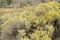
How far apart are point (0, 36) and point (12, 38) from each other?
0.64m

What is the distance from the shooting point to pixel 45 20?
879 cm

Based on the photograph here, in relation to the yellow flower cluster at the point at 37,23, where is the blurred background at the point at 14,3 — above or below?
below

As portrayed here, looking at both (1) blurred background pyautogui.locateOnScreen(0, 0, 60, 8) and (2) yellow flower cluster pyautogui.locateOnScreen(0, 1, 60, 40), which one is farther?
(1) blurred background pyautogui.locateOnScreen(0, 0, 60, 8)

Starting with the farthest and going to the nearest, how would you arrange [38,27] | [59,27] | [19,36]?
[59,27], [38,27], [19,36]

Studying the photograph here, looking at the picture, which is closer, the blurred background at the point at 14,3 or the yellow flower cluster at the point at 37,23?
the yellow flower cluster at the point at 37,23

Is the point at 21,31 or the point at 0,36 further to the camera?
the point at 0,36

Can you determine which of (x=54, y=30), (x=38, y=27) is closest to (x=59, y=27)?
(x=54, y=30)

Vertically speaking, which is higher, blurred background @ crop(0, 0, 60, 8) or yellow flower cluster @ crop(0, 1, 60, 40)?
yellow flower cluster @ crop(0, 1, 60, 40)

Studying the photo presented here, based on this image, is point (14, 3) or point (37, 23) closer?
point (37, 23)

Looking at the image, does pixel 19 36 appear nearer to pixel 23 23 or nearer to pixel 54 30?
pixel 23 23

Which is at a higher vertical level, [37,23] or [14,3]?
[37,23]

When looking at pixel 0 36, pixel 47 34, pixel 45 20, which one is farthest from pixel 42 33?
pixel 0 36

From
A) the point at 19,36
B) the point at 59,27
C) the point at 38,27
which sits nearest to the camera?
the point at 19,36

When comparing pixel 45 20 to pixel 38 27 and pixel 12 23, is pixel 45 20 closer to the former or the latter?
pixel 38 27
